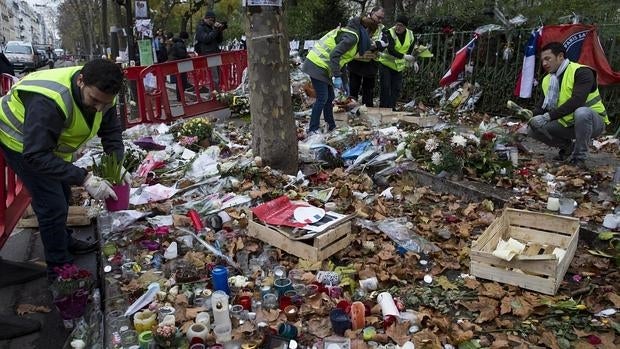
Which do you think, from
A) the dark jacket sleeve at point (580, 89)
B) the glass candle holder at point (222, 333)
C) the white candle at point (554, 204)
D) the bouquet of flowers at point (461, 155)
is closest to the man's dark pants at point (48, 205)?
the glass candle holder at point (222, 333)

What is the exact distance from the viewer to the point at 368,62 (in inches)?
304

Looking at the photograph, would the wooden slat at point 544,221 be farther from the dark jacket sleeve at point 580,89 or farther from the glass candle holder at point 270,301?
the dark jacket sleeve at point 580,89

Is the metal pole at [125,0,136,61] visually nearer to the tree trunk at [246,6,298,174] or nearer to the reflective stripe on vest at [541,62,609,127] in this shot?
the tree trunk at [246,6,298,174]

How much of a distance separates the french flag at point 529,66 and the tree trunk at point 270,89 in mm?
4635

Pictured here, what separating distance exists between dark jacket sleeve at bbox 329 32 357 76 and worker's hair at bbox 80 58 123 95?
3.75 meters

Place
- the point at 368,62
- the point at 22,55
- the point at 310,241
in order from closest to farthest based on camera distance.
A: the point at 310,241, the point at 368,62, the point at 22,55

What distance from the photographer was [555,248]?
11.2 feet

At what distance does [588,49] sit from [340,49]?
3843mm

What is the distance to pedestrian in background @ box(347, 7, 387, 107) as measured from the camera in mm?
6656

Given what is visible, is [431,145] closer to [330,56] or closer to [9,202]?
[330,56]

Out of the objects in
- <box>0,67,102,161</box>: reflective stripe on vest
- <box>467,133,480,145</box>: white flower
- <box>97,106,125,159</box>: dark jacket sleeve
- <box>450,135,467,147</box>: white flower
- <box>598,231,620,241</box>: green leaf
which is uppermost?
<box>0,67,102,161</box>: reflective stripe on vest

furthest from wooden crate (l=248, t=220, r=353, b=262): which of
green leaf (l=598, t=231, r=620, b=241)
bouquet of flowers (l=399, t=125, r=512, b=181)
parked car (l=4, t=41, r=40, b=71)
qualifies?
parked car (l=4, t=41, r=40, b=71)

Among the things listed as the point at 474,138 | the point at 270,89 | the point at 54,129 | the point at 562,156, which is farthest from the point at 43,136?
the point at 562,156

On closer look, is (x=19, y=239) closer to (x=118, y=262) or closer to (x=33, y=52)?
(x=118, y=262)
